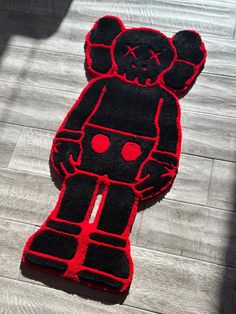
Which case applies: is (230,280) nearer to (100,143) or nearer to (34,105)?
(100,143)

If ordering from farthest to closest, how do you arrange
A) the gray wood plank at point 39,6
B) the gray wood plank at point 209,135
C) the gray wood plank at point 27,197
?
the gray wood plank at point 39,6
the gray wood plank at point 209,135
the gray wood plank at point 27,197

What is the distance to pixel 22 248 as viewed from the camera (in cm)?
144

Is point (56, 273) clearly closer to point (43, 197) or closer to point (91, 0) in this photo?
point (43, 197)

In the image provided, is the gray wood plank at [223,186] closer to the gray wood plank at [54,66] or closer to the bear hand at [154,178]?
the bear hand at [154,178]

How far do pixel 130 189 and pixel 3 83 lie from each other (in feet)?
2.38

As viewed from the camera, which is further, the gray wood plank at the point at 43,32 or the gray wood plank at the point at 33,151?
the gray wood plank at the point at 43,32

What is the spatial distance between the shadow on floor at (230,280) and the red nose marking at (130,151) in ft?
1.32

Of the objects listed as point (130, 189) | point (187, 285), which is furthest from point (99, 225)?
point (187, 285)

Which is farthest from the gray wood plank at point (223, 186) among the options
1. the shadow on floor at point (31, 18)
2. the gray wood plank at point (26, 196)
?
the shadow on floor at point (31, 18)

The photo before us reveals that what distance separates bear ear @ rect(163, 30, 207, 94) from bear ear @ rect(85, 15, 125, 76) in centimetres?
25

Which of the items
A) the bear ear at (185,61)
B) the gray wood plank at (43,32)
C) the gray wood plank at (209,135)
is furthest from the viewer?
the gray wood plank at (43,32)

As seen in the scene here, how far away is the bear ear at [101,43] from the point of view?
1792 mm

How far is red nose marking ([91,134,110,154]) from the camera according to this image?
159 centimetres

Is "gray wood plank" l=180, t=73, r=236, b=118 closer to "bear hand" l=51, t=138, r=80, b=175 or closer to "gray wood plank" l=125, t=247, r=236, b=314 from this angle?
"bear hand" l=51, t=138, r=80, b=175
